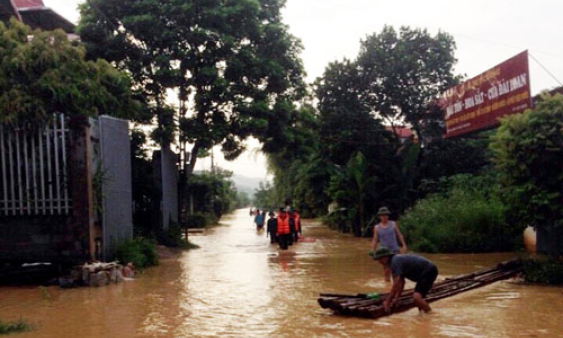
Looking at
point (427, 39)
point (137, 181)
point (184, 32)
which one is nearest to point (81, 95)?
point (137, 181)

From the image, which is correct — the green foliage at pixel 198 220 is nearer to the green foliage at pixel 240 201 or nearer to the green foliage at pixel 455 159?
the green foliage at pixel 455 159

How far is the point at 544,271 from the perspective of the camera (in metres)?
11.9

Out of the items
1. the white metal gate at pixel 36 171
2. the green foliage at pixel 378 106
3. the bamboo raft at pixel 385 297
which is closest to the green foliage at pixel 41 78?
the white metal gate at pixel 36 171

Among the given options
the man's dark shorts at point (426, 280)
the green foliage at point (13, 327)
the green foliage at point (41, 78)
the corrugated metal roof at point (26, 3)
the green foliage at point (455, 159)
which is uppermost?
the corrugated metal roof at point (26, 3)

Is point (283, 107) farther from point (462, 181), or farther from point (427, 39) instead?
point (427, 39)

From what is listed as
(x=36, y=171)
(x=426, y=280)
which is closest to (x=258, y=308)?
(x=426, y=280)

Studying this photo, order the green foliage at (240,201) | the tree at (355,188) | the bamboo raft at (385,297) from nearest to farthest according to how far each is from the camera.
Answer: the bamboo raft at (385,297), the tree at (355,188), the green foliage at (240,201)

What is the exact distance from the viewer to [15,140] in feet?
43.1

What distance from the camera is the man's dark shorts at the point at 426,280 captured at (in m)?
9.03

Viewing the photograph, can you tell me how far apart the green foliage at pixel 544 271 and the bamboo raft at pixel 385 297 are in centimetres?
94

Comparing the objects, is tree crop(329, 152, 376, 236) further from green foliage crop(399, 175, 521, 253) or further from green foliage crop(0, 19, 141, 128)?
green foliage crop(0, 19, 141, 128)

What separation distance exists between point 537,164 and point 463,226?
24.9 feet

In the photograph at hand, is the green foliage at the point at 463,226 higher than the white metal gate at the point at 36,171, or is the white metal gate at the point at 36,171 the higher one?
the white metal gate at the point at 36,171

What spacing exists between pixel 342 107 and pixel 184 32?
9.98 metres
